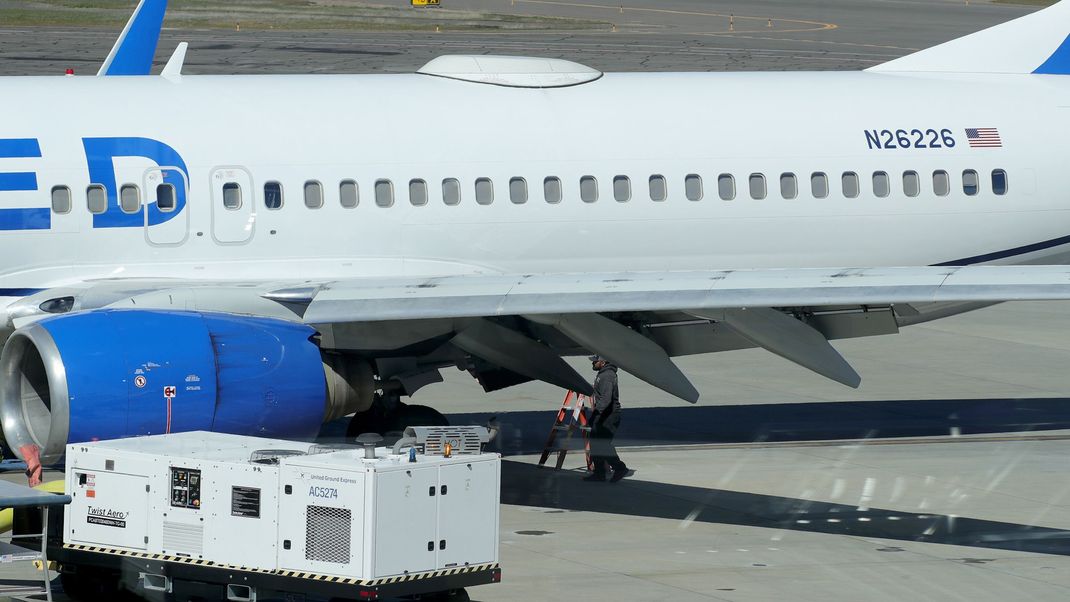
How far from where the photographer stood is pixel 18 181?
20.7 metres

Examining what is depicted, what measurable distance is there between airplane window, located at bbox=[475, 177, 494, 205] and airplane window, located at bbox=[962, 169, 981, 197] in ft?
22.2

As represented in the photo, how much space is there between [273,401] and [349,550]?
4.61 meters

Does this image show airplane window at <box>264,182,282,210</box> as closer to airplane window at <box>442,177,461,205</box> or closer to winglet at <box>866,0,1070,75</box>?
airplane window at <box>442,177,461,205</box>

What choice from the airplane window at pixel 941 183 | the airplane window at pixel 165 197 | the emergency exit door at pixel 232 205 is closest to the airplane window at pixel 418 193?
the emergency exit door at pixel 232 205

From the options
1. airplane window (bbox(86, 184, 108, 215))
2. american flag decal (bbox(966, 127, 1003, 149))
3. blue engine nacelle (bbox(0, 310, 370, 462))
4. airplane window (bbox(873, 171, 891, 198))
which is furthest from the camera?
american flag decal (bbox(966, 127, 1003, 149))

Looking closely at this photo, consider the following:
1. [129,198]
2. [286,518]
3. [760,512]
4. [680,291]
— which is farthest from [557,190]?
[286,518]

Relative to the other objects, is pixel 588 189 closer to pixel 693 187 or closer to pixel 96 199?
pixel 693 187

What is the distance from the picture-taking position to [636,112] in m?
23.2

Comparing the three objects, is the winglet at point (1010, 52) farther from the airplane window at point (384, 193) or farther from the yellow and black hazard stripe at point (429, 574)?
the yellow and black hazard stripe at point (429, 574)

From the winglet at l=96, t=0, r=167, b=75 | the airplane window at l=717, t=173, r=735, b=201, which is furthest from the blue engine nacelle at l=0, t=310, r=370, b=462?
the winglet at l=96, t=0, r=167, b=75

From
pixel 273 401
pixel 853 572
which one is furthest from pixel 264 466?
pixel 853 572

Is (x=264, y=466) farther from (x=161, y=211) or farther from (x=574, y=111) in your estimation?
(x=574, y=111)

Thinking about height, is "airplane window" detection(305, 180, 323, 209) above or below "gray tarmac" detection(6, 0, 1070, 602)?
above

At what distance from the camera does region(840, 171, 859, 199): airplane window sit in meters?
23.8
